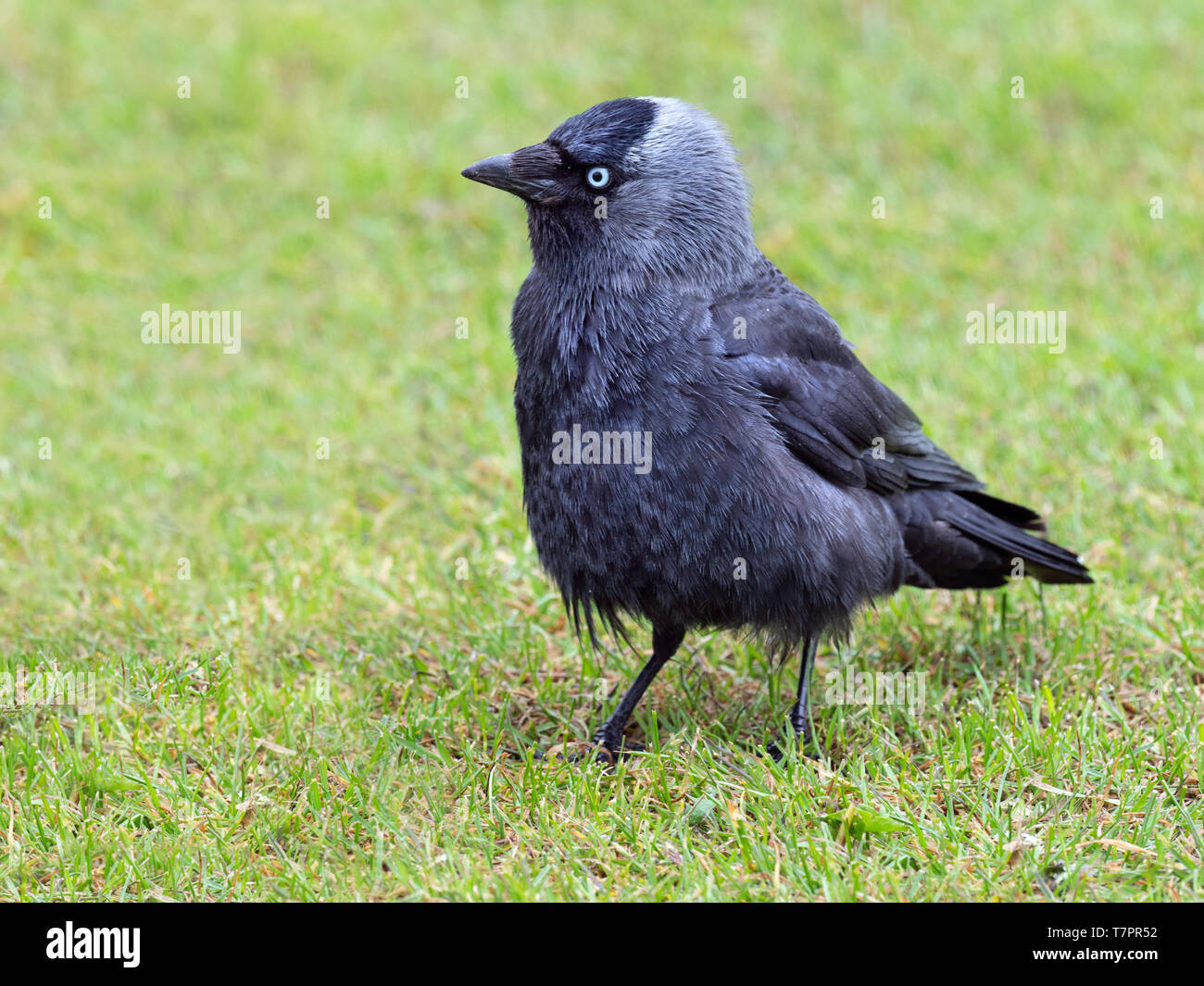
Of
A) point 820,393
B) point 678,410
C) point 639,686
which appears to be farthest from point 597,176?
point 639,686

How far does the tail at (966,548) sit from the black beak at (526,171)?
162cm

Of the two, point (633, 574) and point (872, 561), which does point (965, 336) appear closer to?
point (872, 561)

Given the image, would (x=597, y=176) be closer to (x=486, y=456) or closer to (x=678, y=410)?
(x=678, y=410)

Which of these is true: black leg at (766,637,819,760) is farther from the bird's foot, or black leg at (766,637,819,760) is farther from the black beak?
the black beak

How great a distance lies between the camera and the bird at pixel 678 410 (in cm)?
407

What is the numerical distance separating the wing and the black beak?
68 centimetres

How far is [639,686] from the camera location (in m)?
4.59

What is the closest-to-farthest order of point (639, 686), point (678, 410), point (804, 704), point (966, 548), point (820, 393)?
point (678, 410), point (820, 393), point (804, 704), point (639, 686), point (966, 548)

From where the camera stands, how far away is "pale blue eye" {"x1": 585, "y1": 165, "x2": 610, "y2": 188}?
4.22 m

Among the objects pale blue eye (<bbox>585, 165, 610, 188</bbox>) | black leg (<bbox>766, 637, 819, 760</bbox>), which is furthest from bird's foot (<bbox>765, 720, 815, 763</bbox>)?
pale blue eye (<bbox>585, 165, 610, 188</bbox>)

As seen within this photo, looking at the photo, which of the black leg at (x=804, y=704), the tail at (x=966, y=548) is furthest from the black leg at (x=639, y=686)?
the tail at (x=966, y=548)

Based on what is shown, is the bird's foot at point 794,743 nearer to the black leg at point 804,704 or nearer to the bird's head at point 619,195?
the black leg at point 804,704

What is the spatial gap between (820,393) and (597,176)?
39.4 inches
